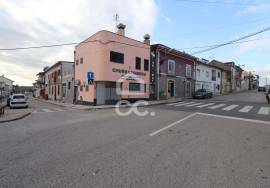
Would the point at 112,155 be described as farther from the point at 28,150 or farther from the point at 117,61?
the point at 117,61

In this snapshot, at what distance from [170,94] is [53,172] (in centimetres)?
2750

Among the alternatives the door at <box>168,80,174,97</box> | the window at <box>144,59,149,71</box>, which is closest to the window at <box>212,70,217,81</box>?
the door at <box>168,80,174,97</box>

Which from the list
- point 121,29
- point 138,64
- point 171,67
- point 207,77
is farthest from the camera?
point 207,77

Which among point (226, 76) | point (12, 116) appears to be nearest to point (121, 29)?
point (12, 116)

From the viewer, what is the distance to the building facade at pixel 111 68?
21422mm

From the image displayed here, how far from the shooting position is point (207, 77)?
40562 mm

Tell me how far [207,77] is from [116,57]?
81.4 feet

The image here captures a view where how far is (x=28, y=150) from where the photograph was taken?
5.53m

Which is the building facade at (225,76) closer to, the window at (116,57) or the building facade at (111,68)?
the building facade at (111,68)

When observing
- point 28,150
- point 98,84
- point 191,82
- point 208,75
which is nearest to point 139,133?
point 28,150

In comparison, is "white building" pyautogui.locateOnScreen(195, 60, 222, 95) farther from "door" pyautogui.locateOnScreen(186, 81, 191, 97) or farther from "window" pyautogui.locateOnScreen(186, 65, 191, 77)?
"window" pyautogui.locateOnScreen(186, 65, 191, 77)

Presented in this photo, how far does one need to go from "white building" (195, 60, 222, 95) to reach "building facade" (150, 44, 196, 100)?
7.93 feet

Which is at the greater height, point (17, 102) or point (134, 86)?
point (134, 86)

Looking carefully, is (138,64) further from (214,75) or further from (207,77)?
(214,75)
